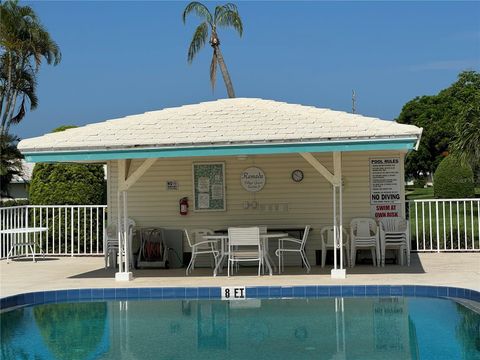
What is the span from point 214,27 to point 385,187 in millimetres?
19076

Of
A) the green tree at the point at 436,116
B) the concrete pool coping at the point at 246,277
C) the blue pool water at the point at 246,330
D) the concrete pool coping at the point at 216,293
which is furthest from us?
the green tree at the point at 436,116

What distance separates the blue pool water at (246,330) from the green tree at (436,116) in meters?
43.1

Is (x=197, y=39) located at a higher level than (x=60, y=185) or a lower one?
higher

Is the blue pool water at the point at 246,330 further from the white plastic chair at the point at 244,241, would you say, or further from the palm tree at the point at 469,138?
the palm tree at the point at 469,138

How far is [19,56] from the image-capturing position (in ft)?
109

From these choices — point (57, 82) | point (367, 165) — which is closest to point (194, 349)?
point (367, 165)

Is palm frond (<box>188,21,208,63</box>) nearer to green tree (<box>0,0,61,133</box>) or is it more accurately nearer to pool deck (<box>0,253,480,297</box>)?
green tree (<box>0,0,61,133</box>)

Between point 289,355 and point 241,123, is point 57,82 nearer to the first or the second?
point 241,123

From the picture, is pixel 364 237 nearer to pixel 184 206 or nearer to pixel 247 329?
pixel 184 206

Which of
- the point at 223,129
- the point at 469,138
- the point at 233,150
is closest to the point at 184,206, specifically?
the point at 223,129

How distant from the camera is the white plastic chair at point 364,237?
503 inches

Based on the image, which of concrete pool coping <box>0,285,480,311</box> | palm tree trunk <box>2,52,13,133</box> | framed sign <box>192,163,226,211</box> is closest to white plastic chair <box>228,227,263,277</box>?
concrete pool coping <box>0,285,480,311</box>

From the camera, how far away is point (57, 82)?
1342 inches

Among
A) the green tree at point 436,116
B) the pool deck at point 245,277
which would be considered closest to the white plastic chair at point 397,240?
the pool deck at point 245,277
